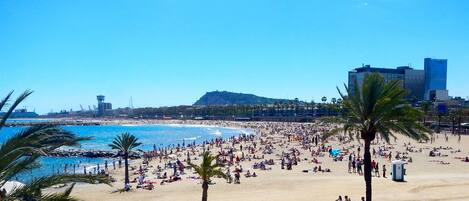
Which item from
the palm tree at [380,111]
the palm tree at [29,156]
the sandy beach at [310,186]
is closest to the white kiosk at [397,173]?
the sandy beach at [310,186]

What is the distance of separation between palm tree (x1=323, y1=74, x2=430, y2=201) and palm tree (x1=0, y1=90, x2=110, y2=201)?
12090 millimetres

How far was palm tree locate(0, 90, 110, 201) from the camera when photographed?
23.8ft

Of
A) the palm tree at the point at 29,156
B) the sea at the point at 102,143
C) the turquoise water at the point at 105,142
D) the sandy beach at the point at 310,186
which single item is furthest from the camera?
the turquoise water at the point at 105,142

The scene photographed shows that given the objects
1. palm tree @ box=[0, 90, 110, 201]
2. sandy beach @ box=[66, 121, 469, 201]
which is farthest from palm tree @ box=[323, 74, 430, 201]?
palm tree @ box=[0, 90, 110, 201]

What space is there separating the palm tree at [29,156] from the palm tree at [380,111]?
12090 millimetres

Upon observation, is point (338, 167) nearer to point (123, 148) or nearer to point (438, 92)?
point (123, 148)

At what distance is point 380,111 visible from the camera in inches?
695

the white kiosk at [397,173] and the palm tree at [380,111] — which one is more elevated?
the palm tree at [380,111]

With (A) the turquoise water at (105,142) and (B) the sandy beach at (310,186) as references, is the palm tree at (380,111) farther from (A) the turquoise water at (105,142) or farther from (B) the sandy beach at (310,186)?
(A) the turquoise water at (105,142)

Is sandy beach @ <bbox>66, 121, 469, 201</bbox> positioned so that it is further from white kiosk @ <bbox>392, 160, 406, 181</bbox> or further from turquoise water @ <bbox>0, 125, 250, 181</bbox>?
turquoise water @ <bbox>0, 125, 250, 181</bbox>

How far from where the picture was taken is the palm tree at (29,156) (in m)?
7.25

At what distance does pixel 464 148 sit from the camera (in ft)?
186

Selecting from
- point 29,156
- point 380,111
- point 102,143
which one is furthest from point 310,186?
point 102,143

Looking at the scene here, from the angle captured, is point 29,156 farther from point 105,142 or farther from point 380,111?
point 105,142
